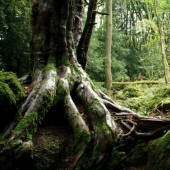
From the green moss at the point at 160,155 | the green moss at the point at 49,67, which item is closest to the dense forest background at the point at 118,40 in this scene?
the green moss at the point at 49,67

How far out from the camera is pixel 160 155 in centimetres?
321

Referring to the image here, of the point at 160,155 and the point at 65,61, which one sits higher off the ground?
the point at 65,61

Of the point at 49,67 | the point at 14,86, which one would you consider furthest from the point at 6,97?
the point at 49,67

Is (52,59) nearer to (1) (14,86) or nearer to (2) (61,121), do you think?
(1) (14,86)

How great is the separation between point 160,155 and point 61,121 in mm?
1969

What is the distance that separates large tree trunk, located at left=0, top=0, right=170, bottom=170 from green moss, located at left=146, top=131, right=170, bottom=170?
0.31 metres

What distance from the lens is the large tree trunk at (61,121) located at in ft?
11.7

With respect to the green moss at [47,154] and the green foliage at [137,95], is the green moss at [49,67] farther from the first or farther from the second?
the green foliage at [137,95]

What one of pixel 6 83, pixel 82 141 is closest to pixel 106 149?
pixel 82 141

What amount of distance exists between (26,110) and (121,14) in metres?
24.8

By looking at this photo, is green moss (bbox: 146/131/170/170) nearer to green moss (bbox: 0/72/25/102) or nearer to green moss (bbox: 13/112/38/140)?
green moss (bbox: 13/112/38/140)

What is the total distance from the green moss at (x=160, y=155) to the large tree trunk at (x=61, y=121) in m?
0.31

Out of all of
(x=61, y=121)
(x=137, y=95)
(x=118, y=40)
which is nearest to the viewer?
(x=61, y=121)

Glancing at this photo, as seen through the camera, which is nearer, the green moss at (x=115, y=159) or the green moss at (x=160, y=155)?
the green moss at (x=160, y=155)
